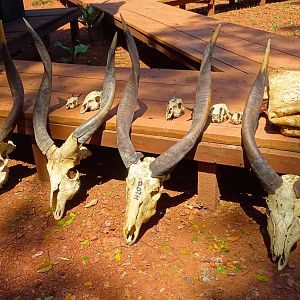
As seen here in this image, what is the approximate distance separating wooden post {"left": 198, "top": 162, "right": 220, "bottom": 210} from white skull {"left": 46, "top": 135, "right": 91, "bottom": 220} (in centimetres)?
118

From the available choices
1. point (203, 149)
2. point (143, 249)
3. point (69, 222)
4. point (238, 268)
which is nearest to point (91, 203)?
point (69, 222)

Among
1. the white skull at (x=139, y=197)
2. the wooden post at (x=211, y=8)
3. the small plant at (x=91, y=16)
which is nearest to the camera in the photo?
the white skull at (x=139, y=197)

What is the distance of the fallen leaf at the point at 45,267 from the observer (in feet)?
11.7

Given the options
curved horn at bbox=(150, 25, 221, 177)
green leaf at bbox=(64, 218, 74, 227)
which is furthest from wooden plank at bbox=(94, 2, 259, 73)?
green leaf at bbox=(64, 218, 74, 227)

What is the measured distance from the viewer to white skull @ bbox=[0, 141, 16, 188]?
439 centimetres

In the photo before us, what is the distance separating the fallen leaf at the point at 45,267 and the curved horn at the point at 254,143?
184 centimetres

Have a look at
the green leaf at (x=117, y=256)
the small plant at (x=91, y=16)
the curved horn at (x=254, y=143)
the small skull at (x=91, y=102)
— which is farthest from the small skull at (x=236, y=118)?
the small plant at (x=91, y=16)

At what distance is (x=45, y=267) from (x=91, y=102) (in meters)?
1.68

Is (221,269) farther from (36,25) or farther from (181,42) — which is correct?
(36,25)

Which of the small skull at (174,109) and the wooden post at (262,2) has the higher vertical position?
the small skull at (174,109)

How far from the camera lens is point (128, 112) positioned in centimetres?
403

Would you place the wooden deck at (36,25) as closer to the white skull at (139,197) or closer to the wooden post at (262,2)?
the white skull at (139,197)

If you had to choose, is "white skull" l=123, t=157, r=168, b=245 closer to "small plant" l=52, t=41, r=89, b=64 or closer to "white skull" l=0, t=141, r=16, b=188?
"white skull" l=0, t=141, r=16, b=188

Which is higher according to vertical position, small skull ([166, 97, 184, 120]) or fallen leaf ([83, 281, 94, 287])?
small skull ([166, 97, 184, 120])
